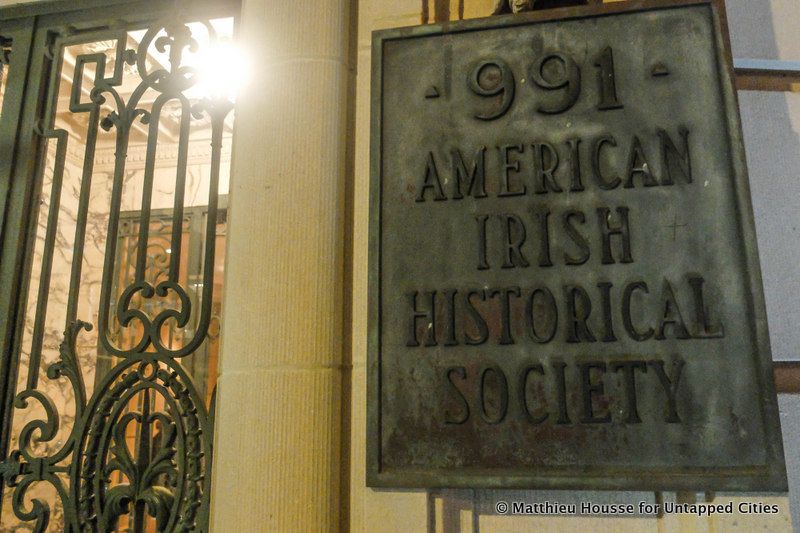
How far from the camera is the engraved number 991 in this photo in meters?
1.76

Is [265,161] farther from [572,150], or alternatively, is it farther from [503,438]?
[503,438]

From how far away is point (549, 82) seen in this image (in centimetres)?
179

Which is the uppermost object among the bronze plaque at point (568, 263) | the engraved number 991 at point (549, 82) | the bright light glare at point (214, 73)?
the bright light glare at point (214, 73)

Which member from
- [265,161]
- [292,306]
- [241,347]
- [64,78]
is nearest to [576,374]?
[292,306]

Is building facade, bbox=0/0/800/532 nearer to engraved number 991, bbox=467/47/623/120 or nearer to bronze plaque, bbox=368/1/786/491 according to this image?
bronze plaque, bbox=368/1/786/491

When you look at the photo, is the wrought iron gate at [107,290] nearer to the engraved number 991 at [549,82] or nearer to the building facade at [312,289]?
the building facade at [312,289]

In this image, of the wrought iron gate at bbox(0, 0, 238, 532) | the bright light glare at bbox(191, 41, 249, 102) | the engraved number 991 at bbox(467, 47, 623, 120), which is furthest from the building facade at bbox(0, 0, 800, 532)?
the engraved number 991 at bbox(467, 47, 623, 120)

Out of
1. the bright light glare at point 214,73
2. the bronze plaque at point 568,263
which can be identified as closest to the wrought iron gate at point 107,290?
the bright light glare at point 214,73

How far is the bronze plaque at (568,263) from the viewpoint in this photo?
5.05ft

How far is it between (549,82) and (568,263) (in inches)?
22.2

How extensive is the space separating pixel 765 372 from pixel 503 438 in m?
0.69

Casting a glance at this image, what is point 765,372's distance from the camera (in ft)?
4.93

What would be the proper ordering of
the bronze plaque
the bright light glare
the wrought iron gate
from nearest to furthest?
the bronze plaque
the wrought iron gate
the bright light glare

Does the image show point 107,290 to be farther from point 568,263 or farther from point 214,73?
point 568,263
